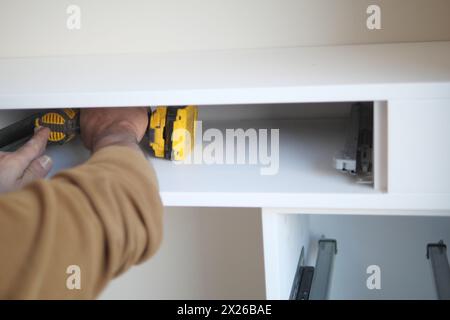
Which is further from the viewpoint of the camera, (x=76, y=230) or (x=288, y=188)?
(x=288, y=188)

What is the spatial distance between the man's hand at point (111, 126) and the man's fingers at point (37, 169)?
0.06 metres

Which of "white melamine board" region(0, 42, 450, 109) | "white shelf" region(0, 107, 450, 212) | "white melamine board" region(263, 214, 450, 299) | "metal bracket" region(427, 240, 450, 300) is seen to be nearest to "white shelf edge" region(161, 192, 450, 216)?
"white shelf" region(0, 107, 450, 212)

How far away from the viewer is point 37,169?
798mm

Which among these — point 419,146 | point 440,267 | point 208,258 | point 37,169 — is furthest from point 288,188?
point 208,258

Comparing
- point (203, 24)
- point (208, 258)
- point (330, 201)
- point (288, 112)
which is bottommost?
point (208, 258)

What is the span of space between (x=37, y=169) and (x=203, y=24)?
427 mm

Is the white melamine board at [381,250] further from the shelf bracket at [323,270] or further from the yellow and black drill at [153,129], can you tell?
the yellow and black drill at [153,129]

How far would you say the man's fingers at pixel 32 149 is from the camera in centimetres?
78

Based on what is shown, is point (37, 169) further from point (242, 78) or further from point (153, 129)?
point (242, 78)

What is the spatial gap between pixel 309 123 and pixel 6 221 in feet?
2.06

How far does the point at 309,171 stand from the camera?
81 cm

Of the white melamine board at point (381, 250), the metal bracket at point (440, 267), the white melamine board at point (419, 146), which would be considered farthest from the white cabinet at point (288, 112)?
the metal bracket at point (440, 267)

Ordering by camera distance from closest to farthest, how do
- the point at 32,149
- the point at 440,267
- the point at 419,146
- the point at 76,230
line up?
the point at 76,230
the point at 419,146
the point at 32,149
the point at 440,267

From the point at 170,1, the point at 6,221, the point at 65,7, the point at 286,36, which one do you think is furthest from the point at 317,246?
the point at 6,221
